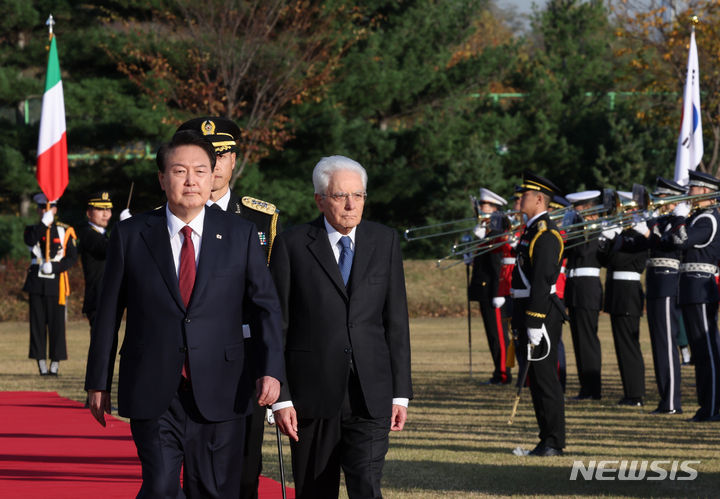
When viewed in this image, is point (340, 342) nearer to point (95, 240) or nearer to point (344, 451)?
point (344, 451)

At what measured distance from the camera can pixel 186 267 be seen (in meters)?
4.58

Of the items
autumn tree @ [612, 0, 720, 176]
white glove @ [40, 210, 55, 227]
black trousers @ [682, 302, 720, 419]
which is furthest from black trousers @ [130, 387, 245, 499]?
autumn tree @ [612, 0, 720, 176]

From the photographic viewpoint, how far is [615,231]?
1142 centimetres

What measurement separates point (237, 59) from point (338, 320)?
81.9ft

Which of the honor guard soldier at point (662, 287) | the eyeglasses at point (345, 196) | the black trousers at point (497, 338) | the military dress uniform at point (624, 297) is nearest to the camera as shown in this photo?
the eyeglasses at point (345, 196)

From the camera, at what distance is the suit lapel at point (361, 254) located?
5.18m

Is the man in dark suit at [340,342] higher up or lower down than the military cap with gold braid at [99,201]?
lower down

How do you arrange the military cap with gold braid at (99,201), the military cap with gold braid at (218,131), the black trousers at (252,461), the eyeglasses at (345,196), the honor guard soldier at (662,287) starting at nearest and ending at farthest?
1. the eyeglasses at (345,196)
2. the black trousers at (252,461)
3. the military cap with gold braid at (218,131)
4. the honor guard soldier at (662,287)
5. the military cap with gold braid at (99,201)

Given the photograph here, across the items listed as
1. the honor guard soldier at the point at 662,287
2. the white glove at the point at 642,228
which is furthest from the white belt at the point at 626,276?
the white glove at the point at 642,228

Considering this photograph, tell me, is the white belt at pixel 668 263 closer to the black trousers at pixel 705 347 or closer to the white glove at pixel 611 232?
the white glove at pixel 611 232

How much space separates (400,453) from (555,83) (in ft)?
94.9

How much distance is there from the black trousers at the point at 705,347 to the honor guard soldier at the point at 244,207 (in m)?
5.65

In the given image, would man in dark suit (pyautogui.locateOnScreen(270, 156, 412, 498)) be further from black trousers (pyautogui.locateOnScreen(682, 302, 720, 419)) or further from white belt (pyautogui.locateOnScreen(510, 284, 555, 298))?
black trousers (pyautogui.locateOnScreen(682, 302, 720, 419))

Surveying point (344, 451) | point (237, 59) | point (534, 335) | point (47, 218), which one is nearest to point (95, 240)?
point (47, 218)
